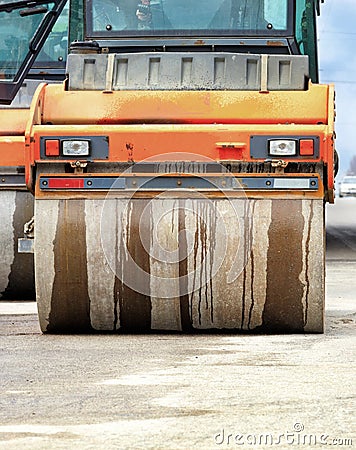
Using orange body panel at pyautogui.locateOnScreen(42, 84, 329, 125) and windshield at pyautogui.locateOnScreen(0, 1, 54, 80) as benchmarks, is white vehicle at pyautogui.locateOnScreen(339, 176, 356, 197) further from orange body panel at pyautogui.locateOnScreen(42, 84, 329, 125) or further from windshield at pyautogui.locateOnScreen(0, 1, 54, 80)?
orange body panel at pyautogui.locateOnScreen(42, 84, 329, 125)

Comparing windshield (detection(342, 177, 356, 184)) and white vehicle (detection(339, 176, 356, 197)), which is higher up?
windshield (detection(342, 177, 356, 184))

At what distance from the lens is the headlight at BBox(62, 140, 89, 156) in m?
6.32

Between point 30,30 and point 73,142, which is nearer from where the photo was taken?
point 73,142

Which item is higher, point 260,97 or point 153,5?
point 153,5

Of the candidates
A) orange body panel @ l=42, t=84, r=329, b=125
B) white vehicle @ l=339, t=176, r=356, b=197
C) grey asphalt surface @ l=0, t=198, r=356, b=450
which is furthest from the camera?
white vehicle @ l=339, t=176, r=356, b=197

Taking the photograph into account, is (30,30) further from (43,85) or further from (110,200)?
(110,200)

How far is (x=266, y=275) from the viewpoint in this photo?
6.32 m

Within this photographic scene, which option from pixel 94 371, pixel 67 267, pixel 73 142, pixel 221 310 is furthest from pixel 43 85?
pixel 94 371

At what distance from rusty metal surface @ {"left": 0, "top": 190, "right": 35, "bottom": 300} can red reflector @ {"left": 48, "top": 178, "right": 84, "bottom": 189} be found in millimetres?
2586

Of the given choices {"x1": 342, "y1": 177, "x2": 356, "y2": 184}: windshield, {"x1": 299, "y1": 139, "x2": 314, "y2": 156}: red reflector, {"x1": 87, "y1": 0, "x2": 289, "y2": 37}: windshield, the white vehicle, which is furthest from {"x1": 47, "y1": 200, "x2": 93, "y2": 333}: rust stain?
{"x1": 342, "y1": 177, "x2": 356, "y2": 184}: windshield

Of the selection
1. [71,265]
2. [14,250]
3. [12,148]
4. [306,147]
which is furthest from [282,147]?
[14,250]

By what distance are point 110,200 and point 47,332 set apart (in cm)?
84

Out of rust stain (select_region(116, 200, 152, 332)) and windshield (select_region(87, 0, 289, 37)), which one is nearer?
rust stain (select_region(116, 200, 152, 332))

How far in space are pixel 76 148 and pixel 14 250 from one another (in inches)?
112
